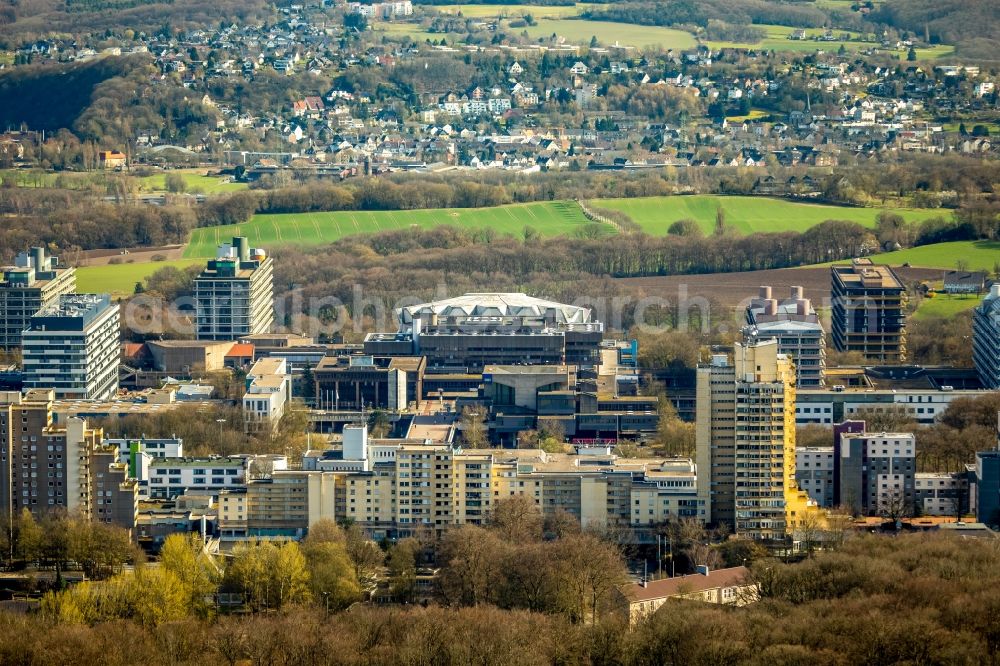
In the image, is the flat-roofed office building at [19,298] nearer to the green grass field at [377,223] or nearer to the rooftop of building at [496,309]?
the rooftop of building at [496,309]

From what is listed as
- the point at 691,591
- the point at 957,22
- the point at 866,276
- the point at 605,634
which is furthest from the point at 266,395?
the point at 957,22

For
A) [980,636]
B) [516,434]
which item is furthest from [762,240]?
[980,636]

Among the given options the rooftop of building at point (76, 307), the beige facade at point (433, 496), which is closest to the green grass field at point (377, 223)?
the rooftop of building at point (76, 307)

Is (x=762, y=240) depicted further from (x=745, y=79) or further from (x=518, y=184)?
(x=745, y=79)

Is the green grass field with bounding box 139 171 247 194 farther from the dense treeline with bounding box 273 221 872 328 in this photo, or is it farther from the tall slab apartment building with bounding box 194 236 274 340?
the tall slab apartment building with bounding box 194 236 274 340

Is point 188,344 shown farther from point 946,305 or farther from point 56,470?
point 946,305

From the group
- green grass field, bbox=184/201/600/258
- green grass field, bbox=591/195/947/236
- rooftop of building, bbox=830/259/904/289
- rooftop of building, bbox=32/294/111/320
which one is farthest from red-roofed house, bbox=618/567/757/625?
green grass field, bbox=591/195/947/236
